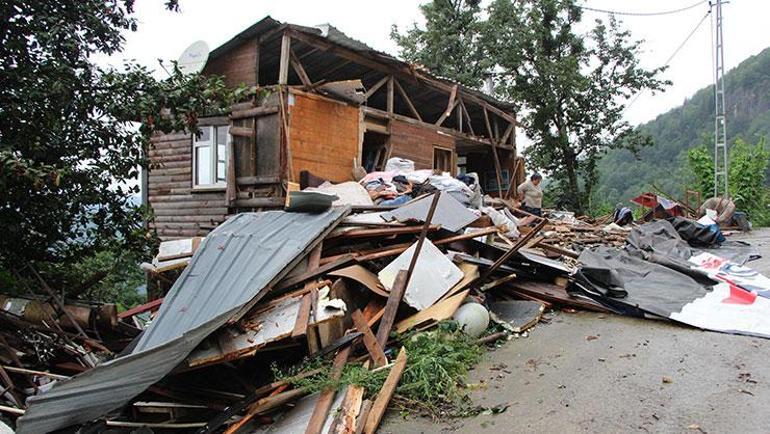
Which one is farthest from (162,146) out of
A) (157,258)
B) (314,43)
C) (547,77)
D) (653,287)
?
(547,77)

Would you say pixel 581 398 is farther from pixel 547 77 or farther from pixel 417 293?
Answer: pixel 547 77

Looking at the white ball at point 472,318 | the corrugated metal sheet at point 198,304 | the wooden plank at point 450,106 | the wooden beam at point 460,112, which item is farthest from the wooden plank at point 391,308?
the wooden beam at point 460,112

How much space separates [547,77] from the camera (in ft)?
67.3

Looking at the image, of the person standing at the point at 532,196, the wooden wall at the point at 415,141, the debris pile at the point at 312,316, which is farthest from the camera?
the person standing at the point at 532,196

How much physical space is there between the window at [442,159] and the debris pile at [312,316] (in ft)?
20.8

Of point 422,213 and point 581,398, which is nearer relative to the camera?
point 581,398

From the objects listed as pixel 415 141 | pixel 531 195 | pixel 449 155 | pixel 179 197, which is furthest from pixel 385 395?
pixel 449 155

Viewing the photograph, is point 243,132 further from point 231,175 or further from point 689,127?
point 689,127

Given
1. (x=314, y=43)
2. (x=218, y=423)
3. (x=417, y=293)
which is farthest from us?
(x=314, y=43)

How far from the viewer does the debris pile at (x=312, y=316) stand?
11.3 ft

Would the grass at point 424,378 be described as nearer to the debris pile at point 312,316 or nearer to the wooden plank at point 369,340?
the debris pile at point 312,316

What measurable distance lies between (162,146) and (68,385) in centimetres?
840

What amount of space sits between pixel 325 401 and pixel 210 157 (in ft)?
25.6

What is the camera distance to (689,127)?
48.1m
